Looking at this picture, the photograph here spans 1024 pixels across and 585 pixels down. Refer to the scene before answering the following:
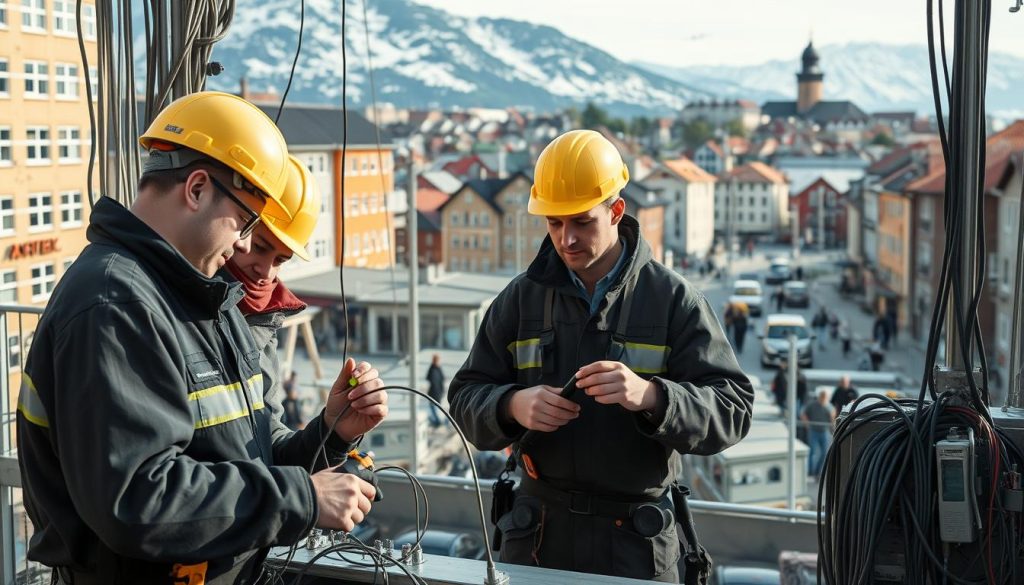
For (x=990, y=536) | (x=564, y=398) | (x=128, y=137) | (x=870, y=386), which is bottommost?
(x=870, y=386)

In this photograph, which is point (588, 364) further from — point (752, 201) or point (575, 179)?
point (752, 201)

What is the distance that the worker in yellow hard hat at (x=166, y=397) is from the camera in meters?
1.72

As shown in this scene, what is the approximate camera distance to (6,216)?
4.27 metres

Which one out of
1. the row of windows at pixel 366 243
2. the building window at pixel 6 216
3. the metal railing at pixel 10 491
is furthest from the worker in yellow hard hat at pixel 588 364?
the row of windows at pixel 366 243

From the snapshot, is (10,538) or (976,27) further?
(10,538)

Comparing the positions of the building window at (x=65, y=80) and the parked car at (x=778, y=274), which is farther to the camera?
the parked car at (x=778, y=274)

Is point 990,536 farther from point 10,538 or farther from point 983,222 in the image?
point 10,538

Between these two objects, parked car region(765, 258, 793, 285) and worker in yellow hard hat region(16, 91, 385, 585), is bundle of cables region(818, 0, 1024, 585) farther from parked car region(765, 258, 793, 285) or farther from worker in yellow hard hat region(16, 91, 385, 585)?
parked car region(765, 258, 793, 285)

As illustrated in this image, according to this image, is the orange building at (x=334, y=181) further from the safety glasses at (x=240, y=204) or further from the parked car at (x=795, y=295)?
the safety glasses at (x=240, y=204)

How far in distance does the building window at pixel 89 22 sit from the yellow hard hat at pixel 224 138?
2796mm

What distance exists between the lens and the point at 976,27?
229 cm

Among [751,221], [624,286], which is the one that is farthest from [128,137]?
[751,221]

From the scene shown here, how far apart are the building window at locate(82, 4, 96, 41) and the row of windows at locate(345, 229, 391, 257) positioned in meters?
37.8

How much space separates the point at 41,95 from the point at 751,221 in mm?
96152
